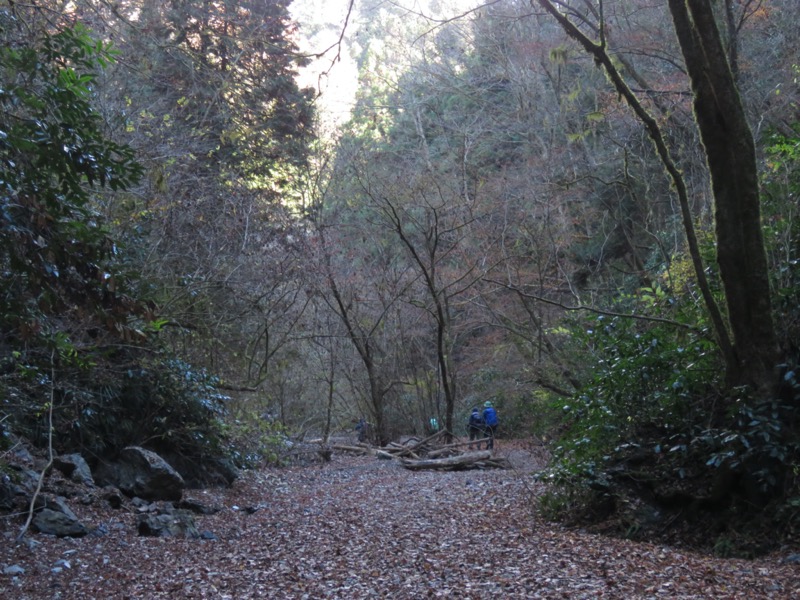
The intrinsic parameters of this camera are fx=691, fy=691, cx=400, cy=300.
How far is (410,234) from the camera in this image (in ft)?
63.8

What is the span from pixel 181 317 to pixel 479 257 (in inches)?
333

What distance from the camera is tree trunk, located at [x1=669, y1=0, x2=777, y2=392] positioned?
19.7 feet

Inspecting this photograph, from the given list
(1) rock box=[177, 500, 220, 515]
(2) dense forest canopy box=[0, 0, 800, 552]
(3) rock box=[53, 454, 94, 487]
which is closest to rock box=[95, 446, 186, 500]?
(1) rock box=[177, 500, 220, 515]

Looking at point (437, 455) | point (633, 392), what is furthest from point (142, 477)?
point (437, 455)

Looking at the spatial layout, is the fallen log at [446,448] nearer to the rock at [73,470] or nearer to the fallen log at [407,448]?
the fallen log at [407,448]

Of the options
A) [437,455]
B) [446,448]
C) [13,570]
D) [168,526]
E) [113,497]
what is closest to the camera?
[13,570]

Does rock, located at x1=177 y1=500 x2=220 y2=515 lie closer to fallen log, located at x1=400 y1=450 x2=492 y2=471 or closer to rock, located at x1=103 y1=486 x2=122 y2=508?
rock, located at x1=103 y1=486 x2=122 y2=508

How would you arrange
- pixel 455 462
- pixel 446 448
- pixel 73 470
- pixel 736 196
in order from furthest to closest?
pixel 446 448 → pixel 455 462 → pixel 73 470 → pixel 736 196

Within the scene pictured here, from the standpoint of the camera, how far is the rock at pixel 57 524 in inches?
259

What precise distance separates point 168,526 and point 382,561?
2.72 meters

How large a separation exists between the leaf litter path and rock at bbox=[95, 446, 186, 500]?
69cm

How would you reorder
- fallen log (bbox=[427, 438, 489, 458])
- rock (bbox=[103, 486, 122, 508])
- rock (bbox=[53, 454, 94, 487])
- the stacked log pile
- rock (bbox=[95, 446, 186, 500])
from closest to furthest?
rock (bbox=[103, 486, 122, 508]), rock (bbox=[53, 454, 94, 487]), rock (bbox=[95, 446, 186, 500]), the stacked log pile, fallen log (bbox=[427, 438, 489, 458])

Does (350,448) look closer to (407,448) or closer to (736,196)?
(407,448)

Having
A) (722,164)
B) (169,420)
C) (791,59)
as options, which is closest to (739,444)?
(722,164)
